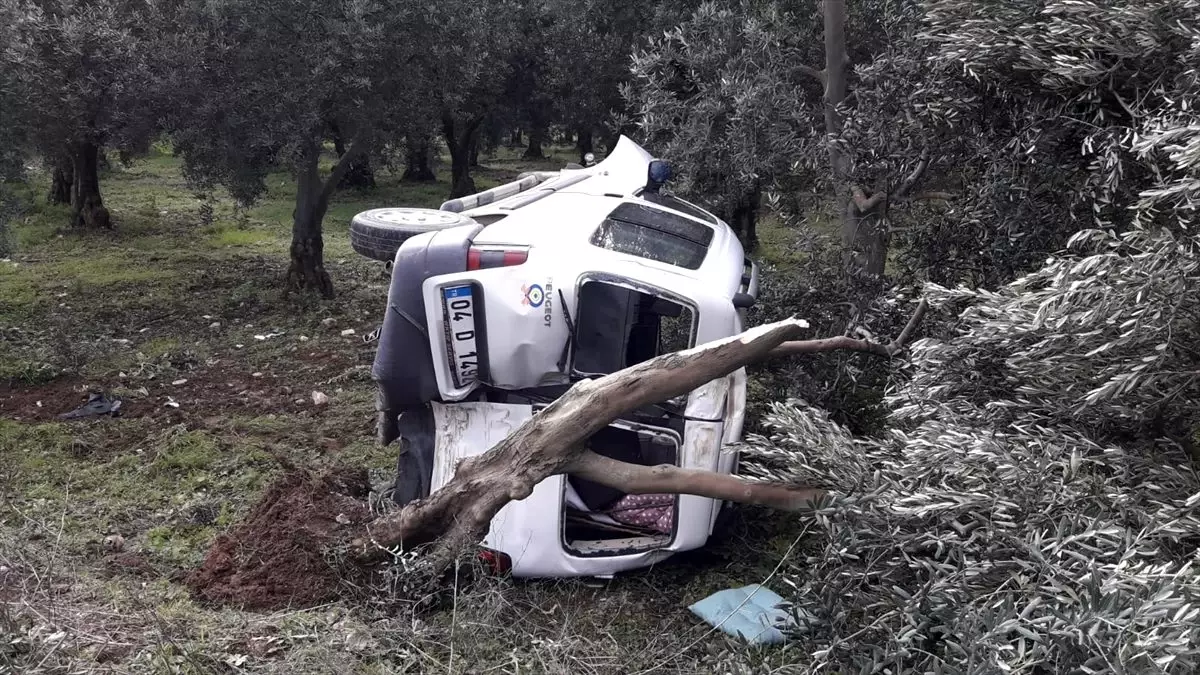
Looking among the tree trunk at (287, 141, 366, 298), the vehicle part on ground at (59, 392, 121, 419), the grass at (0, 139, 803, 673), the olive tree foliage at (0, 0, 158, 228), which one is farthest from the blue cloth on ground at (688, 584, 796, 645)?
the olive tree foliage at (0, 0, 158, 228)

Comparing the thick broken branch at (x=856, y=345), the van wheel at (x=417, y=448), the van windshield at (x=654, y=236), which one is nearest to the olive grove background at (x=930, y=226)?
the thick broken branch at (x=856, y=345)

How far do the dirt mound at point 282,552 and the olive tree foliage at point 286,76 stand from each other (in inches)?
210

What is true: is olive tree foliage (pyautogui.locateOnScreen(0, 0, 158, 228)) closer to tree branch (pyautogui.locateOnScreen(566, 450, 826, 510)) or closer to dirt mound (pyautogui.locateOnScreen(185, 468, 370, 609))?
dirt mound (pyautogui.locateOnScreen(185, 468, 370, 609))

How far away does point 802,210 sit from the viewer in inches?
281

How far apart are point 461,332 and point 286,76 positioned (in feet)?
19.9

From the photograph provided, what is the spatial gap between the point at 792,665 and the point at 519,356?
216 centimetres

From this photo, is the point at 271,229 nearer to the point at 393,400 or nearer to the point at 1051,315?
the point at 393,400

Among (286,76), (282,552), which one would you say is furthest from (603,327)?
(286,76)

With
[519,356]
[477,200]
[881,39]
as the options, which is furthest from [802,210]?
[519,356]

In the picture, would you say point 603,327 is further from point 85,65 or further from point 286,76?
point 85,65

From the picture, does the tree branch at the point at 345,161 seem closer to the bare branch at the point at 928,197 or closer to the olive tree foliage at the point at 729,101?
the olive tree foliage at the point at 729,101

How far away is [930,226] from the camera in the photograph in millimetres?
5820

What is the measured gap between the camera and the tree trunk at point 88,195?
50.1ft

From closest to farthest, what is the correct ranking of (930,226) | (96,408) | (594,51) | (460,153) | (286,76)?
(930,226) < (96,408) < (286,76) < (594,51) < (460,153)
